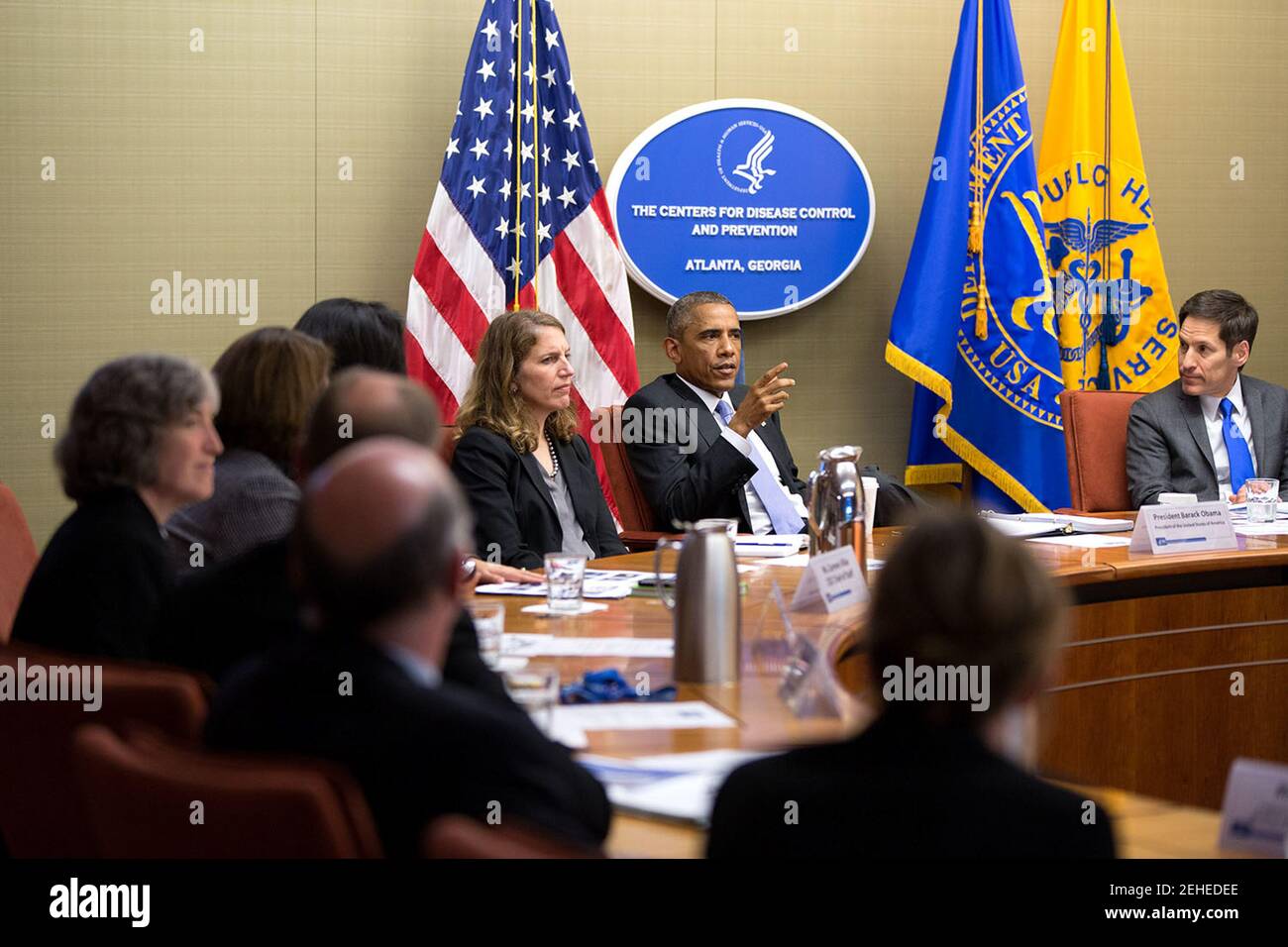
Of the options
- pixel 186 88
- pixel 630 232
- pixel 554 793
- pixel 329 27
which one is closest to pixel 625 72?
pixel 630 232

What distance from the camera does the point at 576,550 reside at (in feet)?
14.0

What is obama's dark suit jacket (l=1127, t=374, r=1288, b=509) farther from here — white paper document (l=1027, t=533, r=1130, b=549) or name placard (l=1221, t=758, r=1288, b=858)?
name placard (l=1221, t=758, r=1288, b=858)

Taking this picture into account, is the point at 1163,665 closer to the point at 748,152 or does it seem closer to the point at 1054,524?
the point at 1054,524

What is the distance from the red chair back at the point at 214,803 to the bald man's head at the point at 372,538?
185 mm

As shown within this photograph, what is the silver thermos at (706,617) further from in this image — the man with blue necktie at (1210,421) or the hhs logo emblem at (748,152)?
the hhs logo emblem at (748,152)

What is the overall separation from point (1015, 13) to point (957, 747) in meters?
5.62

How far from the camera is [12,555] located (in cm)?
322

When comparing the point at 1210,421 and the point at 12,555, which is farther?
the point at 1210,421

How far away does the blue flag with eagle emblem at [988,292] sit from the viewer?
19.0ft

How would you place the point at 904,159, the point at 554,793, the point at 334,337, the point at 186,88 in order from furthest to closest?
the point at 904,159, the point at 186,88, the point at 334,337, the point at 554,793

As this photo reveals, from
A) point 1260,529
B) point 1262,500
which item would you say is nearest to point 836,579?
point 1260,529
